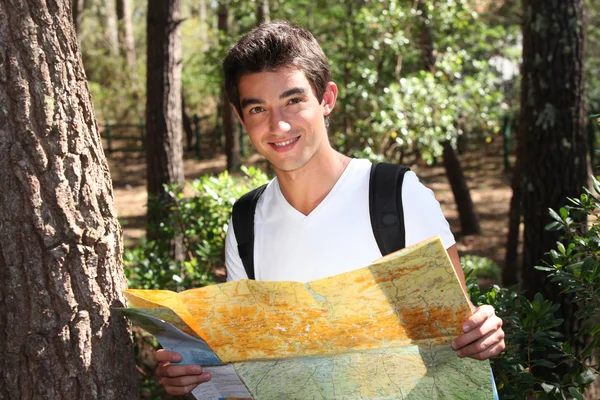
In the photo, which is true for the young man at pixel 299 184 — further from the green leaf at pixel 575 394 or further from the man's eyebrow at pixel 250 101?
the green leaf at pixel 575 394

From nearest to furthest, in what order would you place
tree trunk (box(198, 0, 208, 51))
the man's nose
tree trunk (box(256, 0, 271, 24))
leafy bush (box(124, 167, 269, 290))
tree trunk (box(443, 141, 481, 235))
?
the man's nose
leafy bush (box(124, 167, 269, 290))
tree trunk (box(256, 0, 271, 24))
tree trunk (box(443, 141, 481, 235))
tree trunk (box(198, 0, 208, 51))

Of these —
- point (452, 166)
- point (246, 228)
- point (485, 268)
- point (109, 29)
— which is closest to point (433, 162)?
point (452, 166)

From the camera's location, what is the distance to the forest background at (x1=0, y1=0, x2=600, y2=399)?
234cm

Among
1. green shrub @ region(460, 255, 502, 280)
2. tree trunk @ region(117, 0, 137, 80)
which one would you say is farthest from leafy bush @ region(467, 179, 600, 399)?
tree trunk @ region(117, 0, 137, 80)

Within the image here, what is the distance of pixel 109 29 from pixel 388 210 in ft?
84.4

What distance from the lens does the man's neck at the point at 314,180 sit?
7.09 ft

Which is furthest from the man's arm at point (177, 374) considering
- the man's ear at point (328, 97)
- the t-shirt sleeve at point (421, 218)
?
the man's ear at point (328, 97)

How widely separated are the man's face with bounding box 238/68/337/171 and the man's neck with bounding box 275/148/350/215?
4 centimetres

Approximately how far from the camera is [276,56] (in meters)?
2.10

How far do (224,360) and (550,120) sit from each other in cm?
382

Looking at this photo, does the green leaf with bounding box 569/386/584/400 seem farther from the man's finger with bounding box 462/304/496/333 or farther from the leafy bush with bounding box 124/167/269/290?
the leafy bush with bounding box 124/167/269/290

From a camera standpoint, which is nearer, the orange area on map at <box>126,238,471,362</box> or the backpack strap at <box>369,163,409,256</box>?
the orange area on map at <box>126,238,471,362</box>

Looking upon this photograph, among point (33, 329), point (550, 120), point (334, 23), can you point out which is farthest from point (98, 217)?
point (334, 23)

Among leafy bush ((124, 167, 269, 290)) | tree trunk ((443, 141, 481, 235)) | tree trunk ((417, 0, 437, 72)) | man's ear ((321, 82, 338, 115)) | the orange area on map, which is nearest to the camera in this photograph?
the orange area on map
